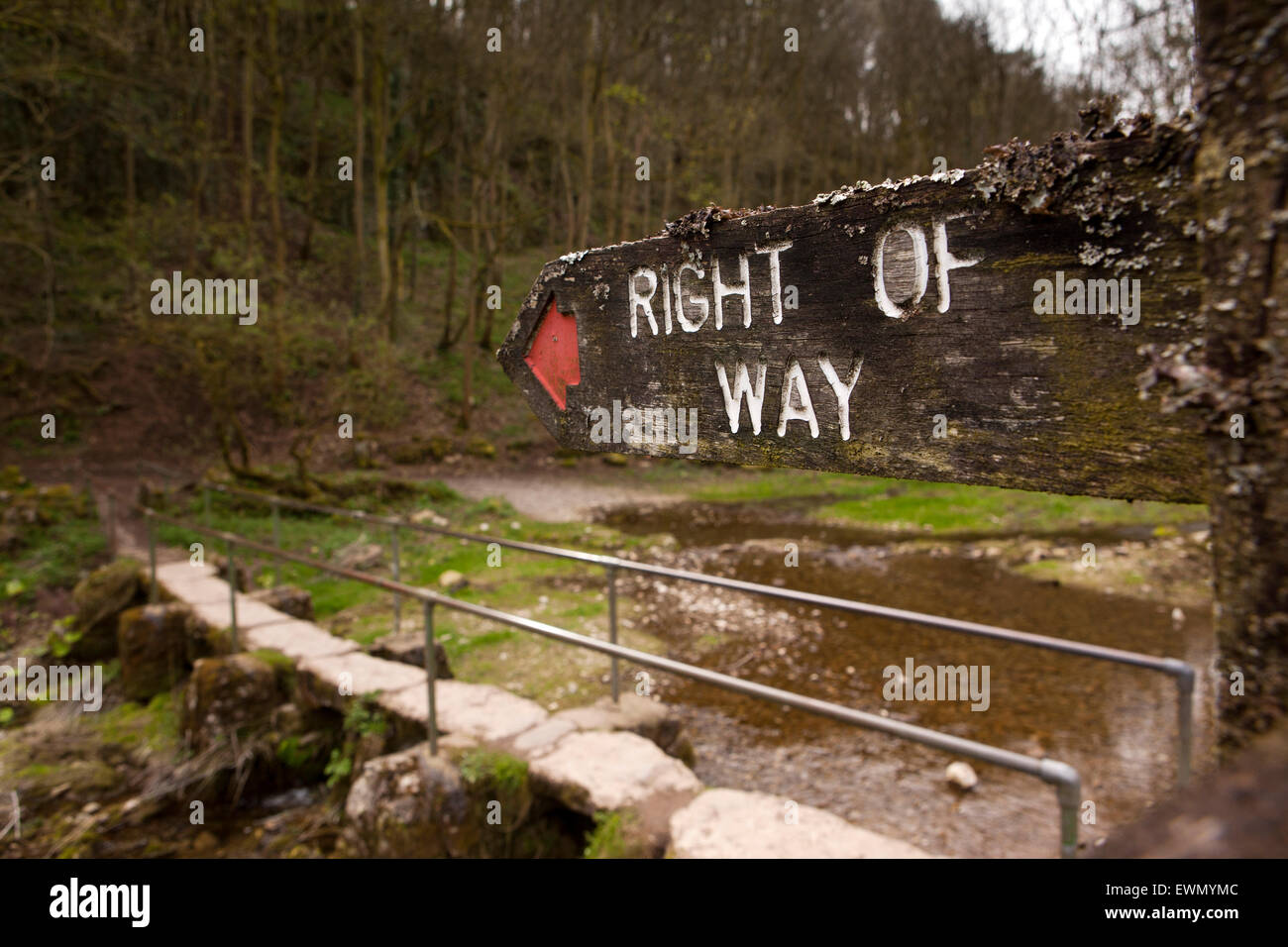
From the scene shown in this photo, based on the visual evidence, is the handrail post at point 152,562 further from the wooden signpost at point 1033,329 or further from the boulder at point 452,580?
the wooden signpost at point 1033,329

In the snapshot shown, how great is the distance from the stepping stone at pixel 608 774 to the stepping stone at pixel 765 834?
0.20 metres

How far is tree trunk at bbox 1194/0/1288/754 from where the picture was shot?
0.43 m

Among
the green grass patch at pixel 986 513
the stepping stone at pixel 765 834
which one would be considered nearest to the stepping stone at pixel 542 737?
the stepping stone at pixel 765 834

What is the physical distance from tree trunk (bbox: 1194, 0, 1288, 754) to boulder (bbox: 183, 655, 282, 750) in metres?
4.88

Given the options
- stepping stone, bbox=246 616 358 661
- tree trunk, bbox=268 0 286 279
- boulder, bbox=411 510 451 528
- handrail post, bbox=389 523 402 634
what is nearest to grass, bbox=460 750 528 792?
stepping stone, bbox=246 616 358 661

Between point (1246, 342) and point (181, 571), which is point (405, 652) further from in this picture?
point (1246, 342)

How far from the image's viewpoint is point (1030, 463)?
0.64 m

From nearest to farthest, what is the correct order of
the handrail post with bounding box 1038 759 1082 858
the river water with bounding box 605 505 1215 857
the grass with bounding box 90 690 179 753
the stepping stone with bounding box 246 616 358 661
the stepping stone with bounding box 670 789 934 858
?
1. the handrail post with bounding box 1038 759 1082 858
2. the stepping stone with bounding box 670 789 934 858
3. the river water with bounding box 605 505 1215 857
4. the stepping stone with bounding box 246 616 358 661
5. the grass with bounding box 90 690 179 753

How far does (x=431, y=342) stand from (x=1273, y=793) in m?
18.6

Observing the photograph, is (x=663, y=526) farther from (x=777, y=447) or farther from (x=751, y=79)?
(x=751, y=79)

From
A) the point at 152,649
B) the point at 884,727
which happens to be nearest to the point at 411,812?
the point at 884,727

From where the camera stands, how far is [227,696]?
429 cm

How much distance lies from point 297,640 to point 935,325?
5056mm

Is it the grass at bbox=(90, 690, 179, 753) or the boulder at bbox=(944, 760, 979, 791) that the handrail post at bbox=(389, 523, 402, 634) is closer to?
the grass at bbox=(90, 690, 179, 753)
